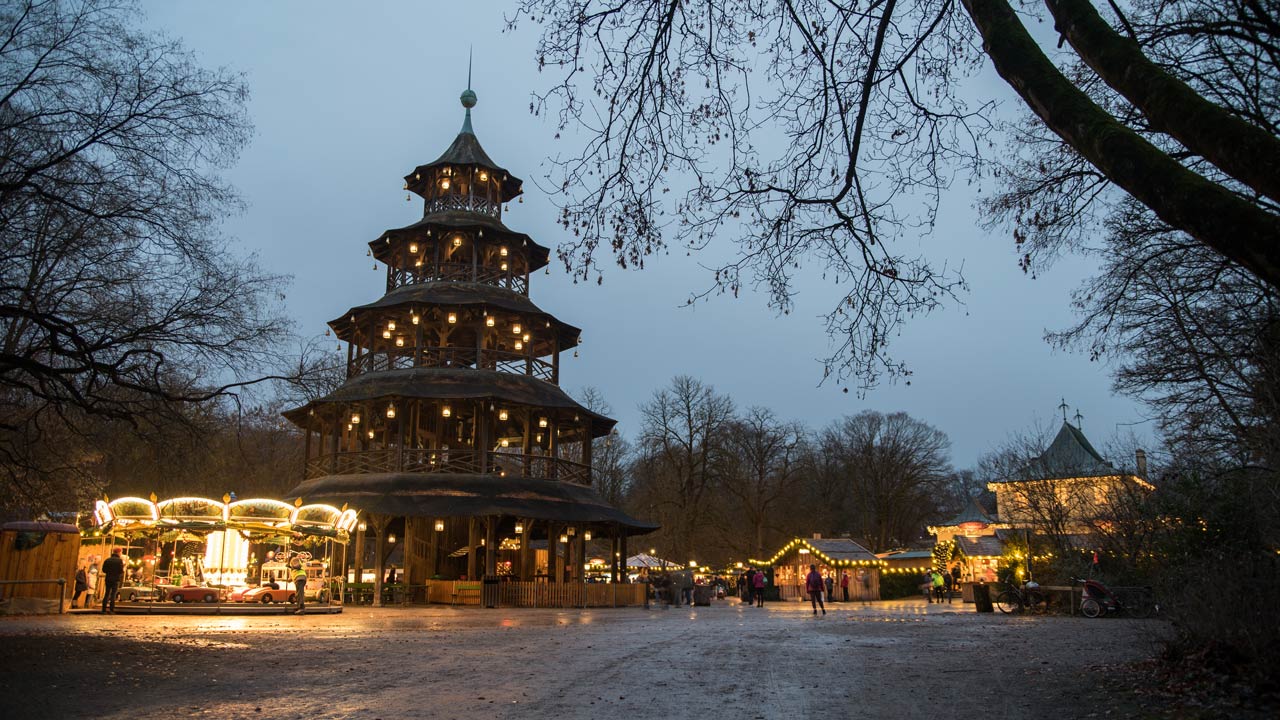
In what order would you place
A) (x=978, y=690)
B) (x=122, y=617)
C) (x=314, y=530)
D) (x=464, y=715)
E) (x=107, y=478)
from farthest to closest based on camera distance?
1. (x=107, y=478)
2. (x=314, y=530)
3. (x=122, y=617)
4. (x=978, y=690)
5. (x=464, y=715)

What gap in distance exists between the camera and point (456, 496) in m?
30.4

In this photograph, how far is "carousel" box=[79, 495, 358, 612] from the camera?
25.3m

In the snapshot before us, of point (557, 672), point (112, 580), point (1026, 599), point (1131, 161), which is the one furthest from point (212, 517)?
point (1131, 161)

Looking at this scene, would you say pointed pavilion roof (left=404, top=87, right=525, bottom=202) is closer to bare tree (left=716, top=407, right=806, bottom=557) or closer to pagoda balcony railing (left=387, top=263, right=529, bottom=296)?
pagoda balcony railing (left=387, top=263, right=529, bottom=296)

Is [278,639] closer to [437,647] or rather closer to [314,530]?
[437,647]

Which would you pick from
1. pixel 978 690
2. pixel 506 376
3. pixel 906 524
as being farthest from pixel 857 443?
pixel 978 690

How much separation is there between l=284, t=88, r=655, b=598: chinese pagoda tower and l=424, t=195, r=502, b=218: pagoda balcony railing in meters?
0.05

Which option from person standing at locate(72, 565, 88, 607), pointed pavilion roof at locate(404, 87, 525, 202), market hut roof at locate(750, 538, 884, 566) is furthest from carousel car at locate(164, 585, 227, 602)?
market hut roof at locate(750, 538, 884, 566)

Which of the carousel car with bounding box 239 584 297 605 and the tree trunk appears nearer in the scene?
the tree trunk

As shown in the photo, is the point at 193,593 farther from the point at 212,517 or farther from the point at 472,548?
the point at 472,548

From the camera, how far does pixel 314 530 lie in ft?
86.4

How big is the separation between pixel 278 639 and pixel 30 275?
23.6ft

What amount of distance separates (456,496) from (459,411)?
5676 millimetres

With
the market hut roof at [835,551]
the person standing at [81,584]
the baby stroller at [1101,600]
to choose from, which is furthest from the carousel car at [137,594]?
the market hut roof at [835,551]
